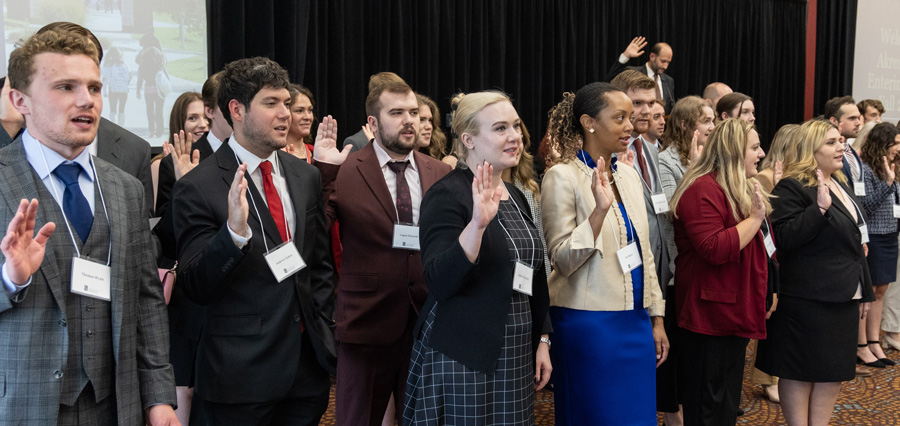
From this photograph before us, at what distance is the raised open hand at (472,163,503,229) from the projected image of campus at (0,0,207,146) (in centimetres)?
368

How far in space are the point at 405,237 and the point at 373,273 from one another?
0.18m

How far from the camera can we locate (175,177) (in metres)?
2.86

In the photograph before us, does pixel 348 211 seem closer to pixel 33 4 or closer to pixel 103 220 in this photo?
pixel 103 220

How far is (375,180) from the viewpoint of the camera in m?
2.90

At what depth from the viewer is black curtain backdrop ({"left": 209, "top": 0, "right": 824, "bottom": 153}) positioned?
5.84m

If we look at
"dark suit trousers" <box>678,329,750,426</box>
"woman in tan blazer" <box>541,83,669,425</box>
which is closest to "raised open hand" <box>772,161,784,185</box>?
"dark suit trousers" <box>678,329,750,426</box>

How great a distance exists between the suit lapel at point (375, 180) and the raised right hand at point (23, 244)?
1.42 m

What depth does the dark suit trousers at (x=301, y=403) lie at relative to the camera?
2.20 m

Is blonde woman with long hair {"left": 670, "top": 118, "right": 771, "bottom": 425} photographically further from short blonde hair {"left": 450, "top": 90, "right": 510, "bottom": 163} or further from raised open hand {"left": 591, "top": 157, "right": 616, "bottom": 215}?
short blonde hair {"left": 450, "top": 90, "right": 510, "bottom": 163}

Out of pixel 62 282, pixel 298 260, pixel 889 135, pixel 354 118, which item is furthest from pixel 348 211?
pixel 889 135

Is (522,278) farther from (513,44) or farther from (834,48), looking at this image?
(834,48)

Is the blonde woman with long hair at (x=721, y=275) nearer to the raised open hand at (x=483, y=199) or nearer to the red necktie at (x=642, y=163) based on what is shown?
the red necktie at (x=642, y=163)

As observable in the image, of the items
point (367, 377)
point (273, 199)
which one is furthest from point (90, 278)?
point (367, 377)

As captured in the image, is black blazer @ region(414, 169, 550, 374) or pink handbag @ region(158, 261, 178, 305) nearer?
black blazer @ region(414, 169, 550, 374)
